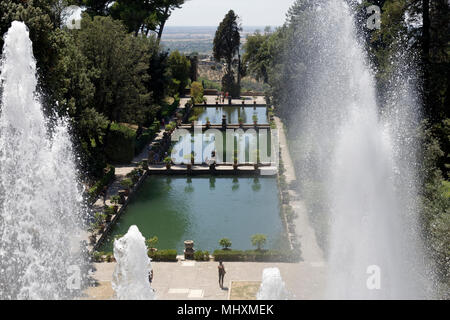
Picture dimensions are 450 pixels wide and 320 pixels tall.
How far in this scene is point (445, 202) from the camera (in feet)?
61.3

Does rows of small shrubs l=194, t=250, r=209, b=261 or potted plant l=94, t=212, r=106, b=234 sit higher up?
potted plant l=94, t=212, r=106, b=234

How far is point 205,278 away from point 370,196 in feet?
20.8

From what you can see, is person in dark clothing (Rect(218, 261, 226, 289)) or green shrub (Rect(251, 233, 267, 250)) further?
green shrub (Rect(251, 233, 267, 250))

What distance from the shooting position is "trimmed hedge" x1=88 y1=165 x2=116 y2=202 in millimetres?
27594

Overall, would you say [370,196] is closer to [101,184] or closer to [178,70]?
[101,184]

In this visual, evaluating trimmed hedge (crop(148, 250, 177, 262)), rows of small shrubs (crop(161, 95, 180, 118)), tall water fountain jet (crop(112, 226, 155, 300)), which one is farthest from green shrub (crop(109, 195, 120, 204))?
rows of small shrubs (crop(161, 95, 180, 118))

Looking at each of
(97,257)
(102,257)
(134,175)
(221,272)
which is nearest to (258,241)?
(221,272)

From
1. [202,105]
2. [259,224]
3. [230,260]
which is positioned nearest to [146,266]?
[230,260]

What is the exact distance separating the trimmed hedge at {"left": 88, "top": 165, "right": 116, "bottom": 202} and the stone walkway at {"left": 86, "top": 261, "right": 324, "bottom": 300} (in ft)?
24.1

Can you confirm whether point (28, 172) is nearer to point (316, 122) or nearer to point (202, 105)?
point (316, 122)

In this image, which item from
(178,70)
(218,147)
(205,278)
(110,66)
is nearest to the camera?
(205,278)

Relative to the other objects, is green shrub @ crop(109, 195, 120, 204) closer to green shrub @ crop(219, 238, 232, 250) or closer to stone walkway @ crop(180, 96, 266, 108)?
green shrub @ crop(219, 238, 232, 250)

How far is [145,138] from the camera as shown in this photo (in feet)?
131

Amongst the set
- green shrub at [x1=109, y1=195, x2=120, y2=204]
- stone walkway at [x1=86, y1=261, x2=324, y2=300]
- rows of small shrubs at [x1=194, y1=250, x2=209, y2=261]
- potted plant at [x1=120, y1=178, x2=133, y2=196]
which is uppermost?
potted plant at [x1=120, y1=178, x2=133, y2=196]
